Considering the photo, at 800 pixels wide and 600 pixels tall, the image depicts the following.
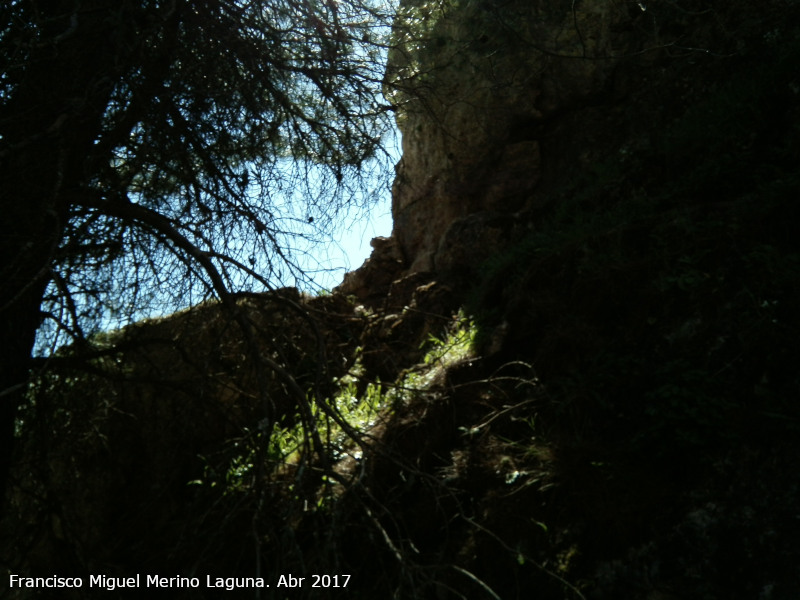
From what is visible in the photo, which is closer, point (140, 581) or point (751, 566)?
point (751, 566)

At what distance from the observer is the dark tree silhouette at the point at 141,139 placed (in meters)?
3.50

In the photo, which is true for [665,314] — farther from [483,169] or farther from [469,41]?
[483,169]

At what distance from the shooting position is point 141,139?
3.92 metres

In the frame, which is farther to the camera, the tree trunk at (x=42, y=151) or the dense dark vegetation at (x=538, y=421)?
the dense dark vegetation at (x=538, y=421)

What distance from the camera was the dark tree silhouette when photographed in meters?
3.50

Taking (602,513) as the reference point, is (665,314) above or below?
above

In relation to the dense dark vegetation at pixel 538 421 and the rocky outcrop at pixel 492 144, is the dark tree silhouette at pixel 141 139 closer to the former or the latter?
the dense dark vegetation at pixel 538 421

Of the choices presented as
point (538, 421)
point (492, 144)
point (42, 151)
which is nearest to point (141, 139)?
point (42, 151)

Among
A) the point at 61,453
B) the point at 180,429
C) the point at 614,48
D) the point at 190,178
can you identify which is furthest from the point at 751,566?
the point at 614,48

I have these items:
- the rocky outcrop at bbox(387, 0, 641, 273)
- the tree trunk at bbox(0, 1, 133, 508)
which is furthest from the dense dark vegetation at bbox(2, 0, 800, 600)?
the rocky outcrop at bbox(387, 0, 641, 273)

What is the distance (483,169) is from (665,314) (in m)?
4.35

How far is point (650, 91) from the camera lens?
25.7ft

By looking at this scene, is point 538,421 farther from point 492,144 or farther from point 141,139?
point 492,144

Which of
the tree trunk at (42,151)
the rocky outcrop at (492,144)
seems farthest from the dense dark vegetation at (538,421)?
the rocky outcrop at (492,144)
